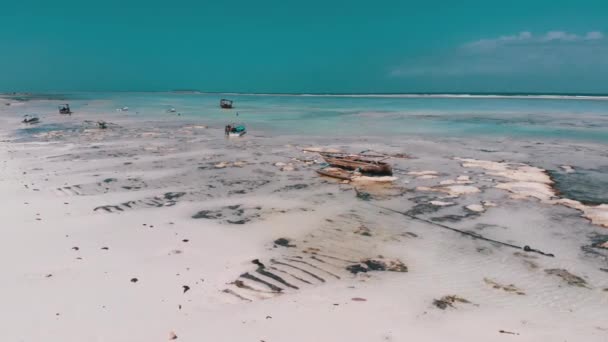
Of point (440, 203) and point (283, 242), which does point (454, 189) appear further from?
point (283, 242)

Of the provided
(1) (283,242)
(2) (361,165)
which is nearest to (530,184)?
(2) (361,165)

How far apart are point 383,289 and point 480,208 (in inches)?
285

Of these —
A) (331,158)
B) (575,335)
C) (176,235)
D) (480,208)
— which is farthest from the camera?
(331,158)

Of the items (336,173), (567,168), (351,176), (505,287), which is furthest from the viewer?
(567,168)

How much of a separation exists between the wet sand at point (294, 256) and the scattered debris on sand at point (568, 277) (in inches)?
0.9

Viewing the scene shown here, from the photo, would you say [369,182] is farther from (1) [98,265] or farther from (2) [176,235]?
(1) [98,265]

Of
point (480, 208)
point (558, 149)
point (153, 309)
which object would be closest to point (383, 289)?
point (153, 309)

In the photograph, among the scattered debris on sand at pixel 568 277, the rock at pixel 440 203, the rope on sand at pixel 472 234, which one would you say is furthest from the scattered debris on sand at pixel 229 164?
the scattered debris on sand at pixel 568 277

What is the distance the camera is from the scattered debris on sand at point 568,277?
8.65 meters

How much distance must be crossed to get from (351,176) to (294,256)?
28.8ft

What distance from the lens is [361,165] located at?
18.5m

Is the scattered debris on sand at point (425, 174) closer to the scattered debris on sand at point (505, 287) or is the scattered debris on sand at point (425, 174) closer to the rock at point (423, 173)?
the rock at point (423, 173)

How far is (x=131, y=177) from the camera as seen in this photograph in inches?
699

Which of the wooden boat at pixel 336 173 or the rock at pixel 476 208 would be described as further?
the wooden boat at pixel 336 173
